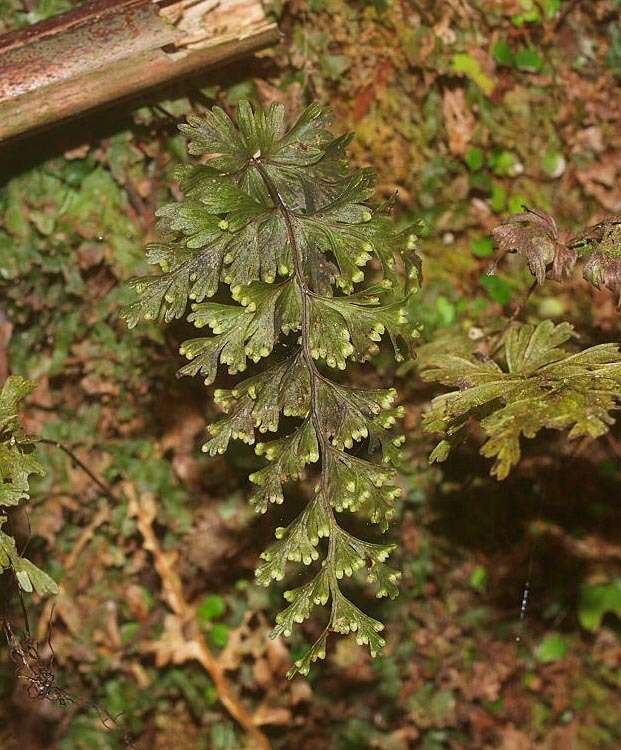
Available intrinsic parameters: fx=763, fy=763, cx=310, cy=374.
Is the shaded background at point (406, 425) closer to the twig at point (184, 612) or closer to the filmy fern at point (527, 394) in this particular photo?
the twig at point (184, 612)

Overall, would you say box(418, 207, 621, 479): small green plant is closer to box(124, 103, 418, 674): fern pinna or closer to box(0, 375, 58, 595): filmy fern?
box(124, 103, 418, 674): fern pinna

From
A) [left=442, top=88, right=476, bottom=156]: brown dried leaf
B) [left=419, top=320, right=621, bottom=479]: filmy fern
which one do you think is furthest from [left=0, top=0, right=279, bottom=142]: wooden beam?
[left=419, top=320, right=621, bottom=479]: filmy fern

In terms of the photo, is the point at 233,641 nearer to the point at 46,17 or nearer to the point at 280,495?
the point at 280,495

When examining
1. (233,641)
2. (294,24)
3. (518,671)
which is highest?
(294,24)

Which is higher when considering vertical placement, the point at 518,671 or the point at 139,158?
the point at 139,158

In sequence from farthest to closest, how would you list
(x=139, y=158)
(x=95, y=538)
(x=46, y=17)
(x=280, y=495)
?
(x=95, y=538) < (x=139, y=158) < (x=46, y=17) < (x=280, y=495)

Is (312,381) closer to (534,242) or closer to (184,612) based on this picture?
(534,242)

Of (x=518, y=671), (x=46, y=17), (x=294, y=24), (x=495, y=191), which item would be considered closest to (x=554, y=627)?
(x=518, y=671)
